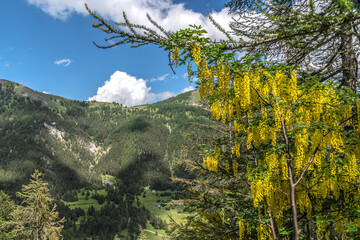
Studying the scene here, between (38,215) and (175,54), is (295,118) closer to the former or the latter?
(175,54)

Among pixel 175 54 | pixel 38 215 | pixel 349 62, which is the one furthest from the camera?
pixel 38 215

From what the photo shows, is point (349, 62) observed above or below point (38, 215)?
above

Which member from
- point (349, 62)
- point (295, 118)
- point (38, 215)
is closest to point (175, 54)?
point (295, 118)

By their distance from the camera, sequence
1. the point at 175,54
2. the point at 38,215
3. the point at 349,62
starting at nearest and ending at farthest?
the point at 175,54 → the point at 349,62 → the point at 38,215

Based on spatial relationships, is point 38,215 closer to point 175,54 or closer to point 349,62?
point 175,54

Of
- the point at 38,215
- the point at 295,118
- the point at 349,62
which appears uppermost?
the point at 349,62

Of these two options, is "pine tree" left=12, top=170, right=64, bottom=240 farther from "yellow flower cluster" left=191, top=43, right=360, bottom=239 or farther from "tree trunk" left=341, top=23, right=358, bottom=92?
"tree trunk" left=341, top=23, right=358, bottom=92

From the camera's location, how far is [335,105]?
5375mm

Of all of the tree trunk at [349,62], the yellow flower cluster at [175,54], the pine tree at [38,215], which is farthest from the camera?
the pine tree at [38,215]

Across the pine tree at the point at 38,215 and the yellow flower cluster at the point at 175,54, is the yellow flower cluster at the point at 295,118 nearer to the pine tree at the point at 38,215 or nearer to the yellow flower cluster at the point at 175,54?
the yellow flower cluster at the point at 175,54

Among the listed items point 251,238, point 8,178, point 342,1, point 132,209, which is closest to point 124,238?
point 132,209

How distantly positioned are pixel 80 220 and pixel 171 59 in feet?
605

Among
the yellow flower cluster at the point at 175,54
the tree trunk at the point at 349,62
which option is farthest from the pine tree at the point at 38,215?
the tree trunk at the point at 349,62

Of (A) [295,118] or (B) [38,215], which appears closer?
(A) [295,118]
